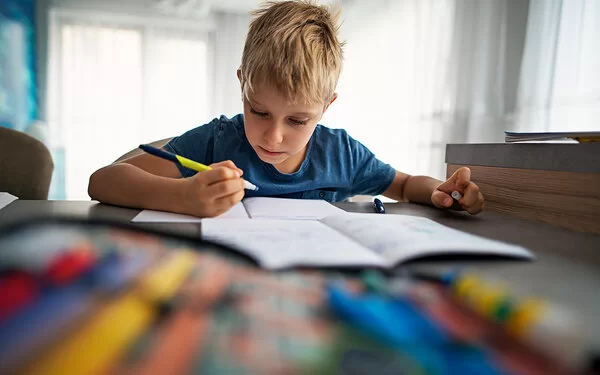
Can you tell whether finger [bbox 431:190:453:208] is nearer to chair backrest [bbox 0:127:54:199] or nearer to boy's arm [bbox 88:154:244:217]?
boy's arm [bbox 88:154:244:217]

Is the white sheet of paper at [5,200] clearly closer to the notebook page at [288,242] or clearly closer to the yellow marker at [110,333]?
the notebook page at [288,242]

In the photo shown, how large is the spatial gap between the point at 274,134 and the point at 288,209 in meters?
0.16

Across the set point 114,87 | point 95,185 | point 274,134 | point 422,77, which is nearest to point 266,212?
point 274,134

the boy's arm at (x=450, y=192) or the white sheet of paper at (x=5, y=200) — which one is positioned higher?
the boy's arm at (x=450, y=192)

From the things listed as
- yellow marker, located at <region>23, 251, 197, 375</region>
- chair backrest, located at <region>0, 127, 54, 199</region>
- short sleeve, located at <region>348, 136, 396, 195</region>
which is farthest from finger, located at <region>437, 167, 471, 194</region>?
→ chair backrest, located at <region>0, 127, 54, 199</region>

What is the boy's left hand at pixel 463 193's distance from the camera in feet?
2.31

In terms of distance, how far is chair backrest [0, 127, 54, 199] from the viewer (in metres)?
1.10

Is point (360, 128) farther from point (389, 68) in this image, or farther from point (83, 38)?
point (83, 38)

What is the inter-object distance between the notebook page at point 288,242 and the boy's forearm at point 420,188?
1.32ft

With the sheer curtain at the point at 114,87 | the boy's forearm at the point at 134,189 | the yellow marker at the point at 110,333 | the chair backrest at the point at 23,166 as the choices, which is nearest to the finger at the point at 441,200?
the boy's forearm at the point at 134,189

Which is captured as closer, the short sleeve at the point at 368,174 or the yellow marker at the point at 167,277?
the yellow marker at the point at 167,277

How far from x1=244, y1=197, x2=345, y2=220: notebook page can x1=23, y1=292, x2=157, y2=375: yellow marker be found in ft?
1.23

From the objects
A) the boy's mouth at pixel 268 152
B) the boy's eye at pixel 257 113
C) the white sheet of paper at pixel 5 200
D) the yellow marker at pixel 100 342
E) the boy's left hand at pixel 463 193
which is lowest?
A: the white sheet of paper at pixel 5 200

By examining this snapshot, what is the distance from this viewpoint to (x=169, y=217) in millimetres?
560
